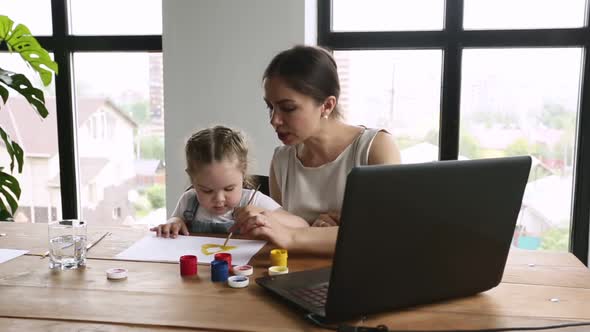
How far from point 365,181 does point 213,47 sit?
6.34 ft

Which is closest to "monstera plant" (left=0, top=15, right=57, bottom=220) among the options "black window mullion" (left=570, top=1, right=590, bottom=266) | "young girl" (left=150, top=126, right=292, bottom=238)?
"young girl" (left=150, top=126, right=292, bottom=238)

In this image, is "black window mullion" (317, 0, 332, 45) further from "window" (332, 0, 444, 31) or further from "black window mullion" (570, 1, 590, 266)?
"black window mullion" (570, 1, 590, 266)

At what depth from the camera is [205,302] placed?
0.98 m

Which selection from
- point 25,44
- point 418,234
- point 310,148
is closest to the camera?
point 418,234

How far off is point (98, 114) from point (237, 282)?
2.24m

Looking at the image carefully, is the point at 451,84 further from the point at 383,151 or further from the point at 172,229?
the point at 172,229

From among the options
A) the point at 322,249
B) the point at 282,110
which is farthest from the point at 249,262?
the point at 282,110

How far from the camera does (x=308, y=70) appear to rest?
4.75 feet

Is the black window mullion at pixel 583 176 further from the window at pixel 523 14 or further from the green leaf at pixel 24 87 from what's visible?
the green leaf at pixel 24 87

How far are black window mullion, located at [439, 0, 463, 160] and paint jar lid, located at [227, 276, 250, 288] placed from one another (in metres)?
1.83

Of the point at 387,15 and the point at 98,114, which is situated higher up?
the point at 387,15

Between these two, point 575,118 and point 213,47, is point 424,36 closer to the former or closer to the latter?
point 575,118

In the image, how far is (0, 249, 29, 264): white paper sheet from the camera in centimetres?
129

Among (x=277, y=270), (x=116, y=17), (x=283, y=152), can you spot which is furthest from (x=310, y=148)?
(x=116, y=17)
